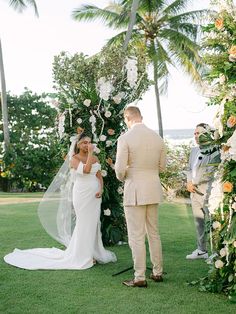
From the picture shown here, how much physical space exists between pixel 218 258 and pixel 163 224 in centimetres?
481

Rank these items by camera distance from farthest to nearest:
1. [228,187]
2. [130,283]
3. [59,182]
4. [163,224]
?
1. [163,224]
2. [59,182]
3. [130,283]
4. [228,187]

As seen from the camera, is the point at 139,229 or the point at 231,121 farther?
the point at 139,229

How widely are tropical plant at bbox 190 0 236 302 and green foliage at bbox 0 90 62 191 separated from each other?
1481 cm

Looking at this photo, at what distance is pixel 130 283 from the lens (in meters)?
5.15

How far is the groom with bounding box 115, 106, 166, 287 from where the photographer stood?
5.03m

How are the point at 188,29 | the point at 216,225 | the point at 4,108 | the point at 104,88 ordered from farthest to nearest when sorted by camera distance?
the point at 188,29, the point at 4,108, the point at 104,88, the point at 216,225

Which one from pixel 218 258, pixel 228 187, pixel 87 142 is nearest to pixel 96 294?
pixel 218 258

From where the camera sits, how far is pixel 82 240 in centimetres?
628

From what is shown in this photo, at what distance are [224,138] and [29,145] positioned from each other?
51.9 ft

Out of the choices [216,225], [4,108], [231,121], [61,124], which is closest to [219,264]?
[216,225]

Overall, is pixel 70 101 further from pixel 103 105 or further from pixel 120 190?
pixel 120 190

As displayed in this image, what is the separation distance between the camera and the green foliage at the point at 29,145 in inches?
760

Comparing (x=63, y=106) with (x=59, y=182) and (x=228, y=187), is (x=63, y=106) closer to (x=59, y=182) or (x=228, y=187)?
(x=59, y=182)

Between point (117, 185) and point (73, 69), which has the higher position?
point (73, 69)
